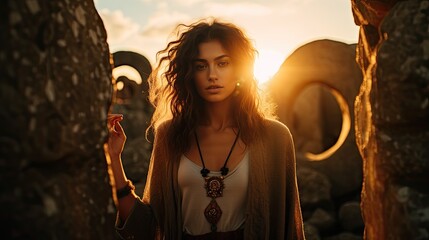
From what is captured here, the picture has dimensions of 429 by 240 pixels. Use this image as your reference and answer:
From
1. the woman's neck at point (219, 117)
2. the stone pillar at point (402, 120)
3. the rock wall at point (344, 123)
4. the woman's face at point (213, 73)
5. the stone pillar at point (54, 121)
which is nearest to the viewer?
the stone pillar at point (54, 121)

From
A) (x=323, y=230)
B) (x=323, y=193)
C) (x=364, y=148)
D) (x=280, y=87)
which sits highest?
(x=280, y=87)

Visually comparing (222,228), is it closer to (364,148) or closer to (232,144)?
(232,144)

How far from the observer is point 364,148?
2.38m

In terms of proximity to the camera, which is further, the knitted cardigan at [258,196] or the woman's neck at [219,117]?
the woman's neck at [219,117]

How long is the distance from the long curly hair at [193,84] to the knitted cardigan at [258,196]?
0.31 feet

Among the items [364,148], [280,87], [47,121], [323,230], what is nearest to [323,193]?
[323,230]

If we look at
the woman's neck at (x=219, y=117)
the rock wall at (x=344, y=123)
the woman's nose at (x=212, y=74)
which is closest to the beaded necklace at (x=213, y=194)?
the woman's neck at (x=219, y=117)

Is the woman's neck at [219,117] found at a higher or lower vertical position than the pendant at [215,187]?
higher

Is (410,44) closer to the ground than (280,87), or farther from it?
closer to the ground

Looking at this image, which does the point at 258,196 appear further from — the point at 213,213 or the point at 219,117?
the point at 219,117

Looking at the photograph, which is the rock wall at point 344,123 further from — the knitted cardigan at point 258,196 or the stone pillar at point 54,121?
the stone pillar at point 54,121

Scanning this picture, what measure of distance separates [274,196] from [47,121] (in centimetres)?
169

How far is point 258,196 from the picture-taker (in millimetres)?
2734

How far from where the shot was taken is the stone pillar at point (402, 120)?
6.11 feet
